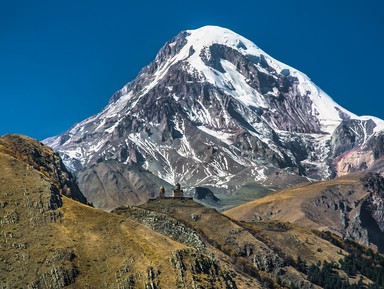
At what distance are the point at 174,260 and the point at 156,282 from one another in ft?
36.0

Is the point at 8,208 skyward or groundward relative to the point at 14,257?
skyward

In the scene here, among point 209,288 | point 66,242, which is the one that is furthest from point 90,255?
point 209,288

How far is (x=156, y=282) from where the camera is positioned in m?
180

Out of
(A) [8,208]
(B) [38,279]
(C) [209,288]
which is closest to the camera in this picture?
(B) [38,279]

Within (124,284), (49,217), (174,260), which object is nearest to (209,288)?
(174,260)

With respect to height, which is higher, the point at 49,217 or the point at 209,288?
the point at 49,217

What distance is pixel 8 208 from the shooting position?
19675 cm

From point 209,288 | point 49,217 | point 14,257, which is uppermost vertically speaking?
point 49,217

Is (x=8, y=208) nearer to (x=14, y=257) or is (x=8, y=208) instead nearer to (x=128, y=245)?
(x=14, y=257)

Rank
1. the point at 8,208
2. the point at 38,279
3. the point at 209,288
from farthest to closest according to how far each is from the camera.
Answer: the point at 8,208, the point at 209,288, the point at 38,279

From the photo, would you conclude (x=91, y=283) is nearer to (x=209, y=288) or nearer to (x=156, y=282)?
(x=156, y=282)

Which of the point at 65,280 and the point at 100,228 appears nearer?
the point at 65,280

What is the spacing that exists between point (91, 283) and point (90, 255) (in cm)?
1162

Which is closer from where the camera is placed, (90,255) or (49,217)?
(90,255)
